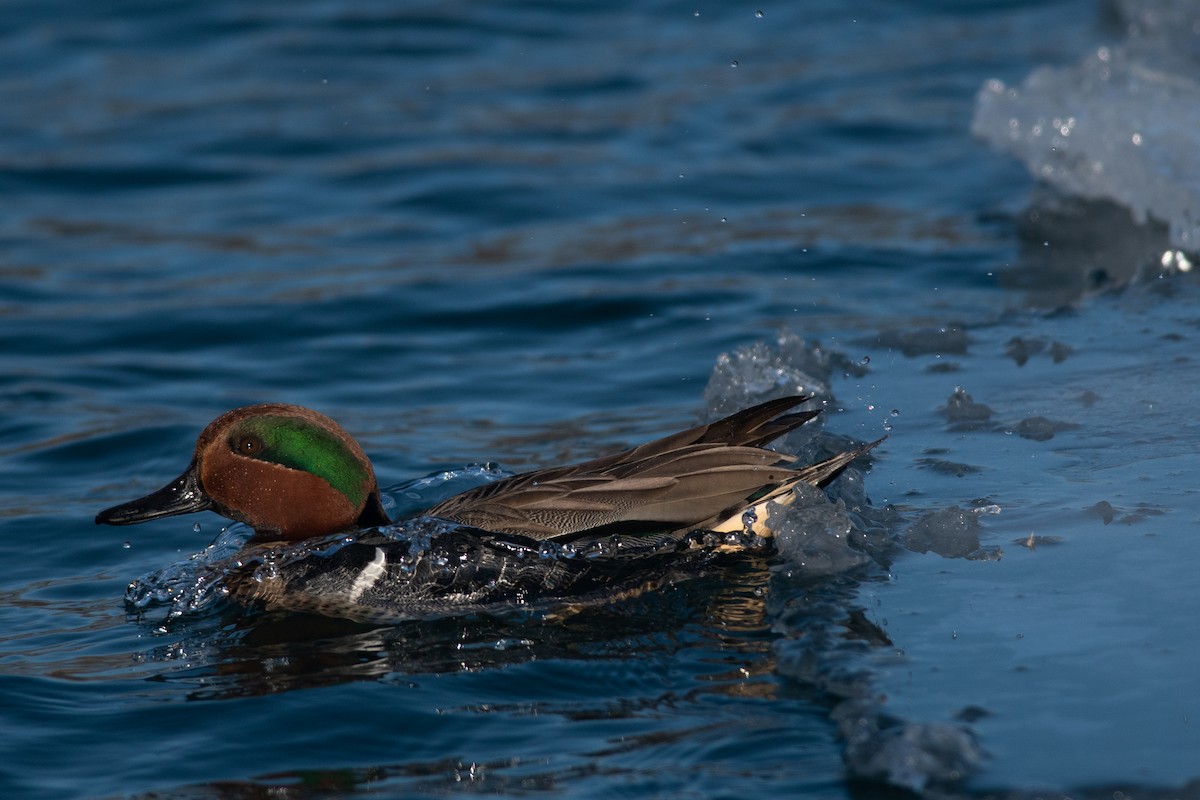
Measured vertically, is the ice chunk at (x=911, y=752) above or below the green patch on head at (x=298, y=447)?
below

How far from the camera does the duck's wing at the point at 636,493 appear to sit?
4789mm

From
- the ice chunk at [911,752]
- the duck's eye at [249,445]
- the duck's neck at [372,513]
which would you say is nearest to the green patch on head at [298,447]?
the duck's eye at [249,445]

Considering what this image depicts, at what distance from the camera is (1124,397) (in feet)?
20.4

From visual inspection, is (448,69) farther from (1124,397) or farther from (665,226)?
(1124,397)

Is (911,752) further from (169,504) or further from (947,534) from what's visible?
(169,504)

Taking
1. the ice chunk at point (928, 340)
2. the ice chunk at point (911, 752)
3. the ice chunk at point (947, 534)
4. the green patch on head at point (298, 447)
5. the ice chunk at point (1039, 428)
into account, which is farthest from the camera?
the ice chunk at point (928, 340)

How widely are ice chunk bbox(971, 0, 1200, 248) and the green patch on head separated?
498 cm

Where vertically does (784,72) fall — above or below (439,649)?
above

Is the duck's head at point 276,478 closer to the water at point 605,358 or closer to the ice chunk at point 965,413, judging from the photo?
the water at point 605,358

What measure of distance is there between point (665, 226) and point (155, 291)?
11.0 feet

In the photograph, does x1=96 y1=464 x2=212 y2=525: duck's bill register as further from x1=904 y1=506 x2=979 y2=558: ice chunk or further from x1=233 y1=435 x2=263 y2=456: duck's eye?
x1=904 y1=506 x2=979 y2=558: ice chunk

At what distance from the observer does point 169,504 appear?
527cm

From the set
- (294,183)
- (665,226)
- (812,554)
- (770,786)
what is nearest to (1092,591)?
(812,554)

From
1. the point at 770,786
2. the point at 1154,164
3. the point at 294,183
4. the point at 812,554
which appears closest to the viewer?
the point at 770,786
